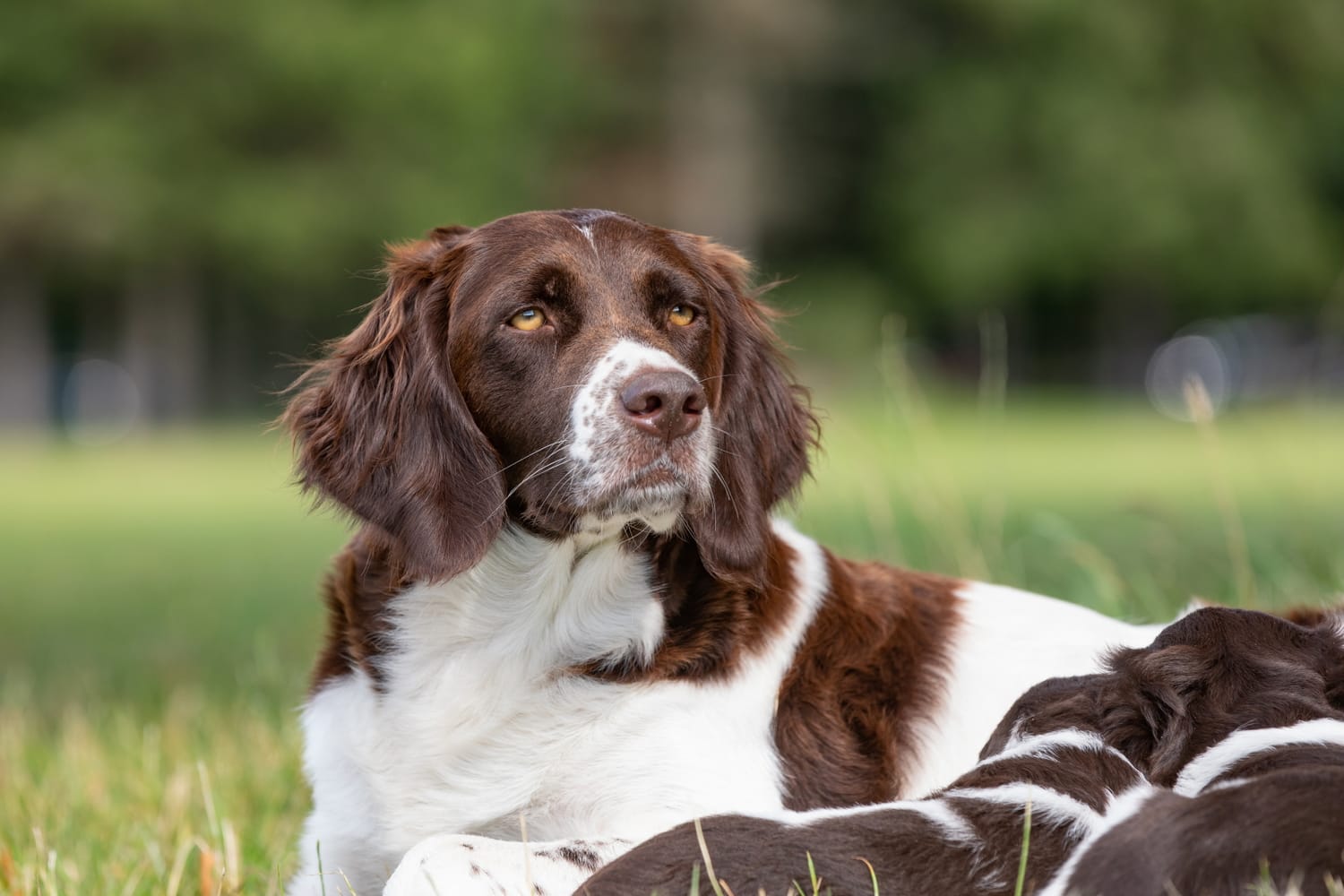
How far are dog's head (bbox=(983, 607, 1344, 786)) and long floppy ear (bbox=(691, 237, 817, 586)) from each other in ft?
2.20

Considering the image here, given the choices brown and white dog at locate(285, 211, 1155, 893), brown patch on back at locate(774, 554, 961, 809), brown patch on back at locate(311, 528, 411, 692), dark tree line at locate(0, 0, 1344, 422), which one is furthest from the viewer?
dark tree line at locate(0, 0, 1344, 422)

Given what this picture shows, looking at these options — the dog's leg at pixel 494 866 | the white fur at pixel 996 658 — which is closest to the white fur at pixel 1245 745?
the white fur at pixel 996 658

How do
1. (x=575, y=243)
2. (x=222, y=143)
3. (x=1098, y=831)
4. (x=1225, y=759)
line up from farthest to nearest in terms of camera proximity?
(x=222, y=143)
(x=575, y=243)
(x=1225, y=759)
(x=1098, y=831)

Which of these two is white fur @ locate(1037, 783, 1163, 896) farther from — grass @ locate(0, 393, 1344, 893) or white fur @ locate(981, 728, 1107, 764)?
grass @ locate(0, 393, 1344, 893)

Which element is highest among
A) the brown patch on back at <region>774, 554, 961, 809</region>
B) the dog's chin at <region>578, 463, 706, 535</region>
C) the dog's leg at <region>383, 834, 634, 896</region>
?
the dog's chin at <region>578, 463, 706, 535</region>

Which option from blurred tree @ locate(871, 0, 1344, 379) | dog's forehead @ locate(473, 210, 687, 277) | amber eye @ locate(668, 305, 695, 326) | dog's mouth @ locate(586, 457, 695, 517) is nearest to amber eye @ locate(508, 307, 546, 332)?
dog's forehead @ locate(473, 210, 687, 277)

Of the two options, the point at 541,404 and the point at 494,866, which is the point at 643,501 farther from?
the point at 494,866

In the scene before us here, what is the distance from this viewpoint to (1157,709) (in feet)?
9.86

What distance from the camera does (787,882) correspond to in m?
2.52

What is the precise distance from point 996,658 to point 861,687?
0.42m

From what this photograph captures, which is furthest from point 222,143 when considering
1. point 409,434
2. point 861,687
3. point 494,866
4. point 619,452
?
point 494,866

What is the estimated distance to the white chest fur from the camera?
323 centimetres

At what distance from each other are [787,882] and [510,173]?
30.7 m

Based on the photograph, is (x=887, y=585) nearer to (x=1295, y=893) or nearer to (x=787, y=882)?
(x=787, y=882)
